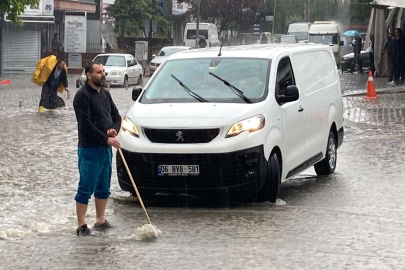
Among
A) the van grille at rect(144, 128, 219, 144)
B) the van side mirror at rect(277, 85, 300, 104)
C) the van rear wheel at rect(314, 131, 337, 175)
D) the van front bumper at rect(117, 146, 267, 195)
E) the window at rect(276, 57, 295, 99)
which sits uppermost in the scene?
the window at rect(276, 57, 295, 99)

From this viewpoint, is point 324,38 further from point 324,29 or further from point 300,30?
point 300,30

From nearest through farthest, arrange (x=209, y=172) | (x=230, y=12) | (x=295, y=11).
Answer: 1. (x=209, y=172)
2. (x=230, y=12)
3. (x=295, y=11)

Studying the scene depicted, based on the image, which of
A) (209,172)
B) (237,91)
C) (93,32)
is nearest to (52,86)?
(237,91)

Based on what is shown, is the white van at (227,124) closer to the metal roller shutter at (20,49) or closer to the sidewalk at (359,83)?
the sidewalk at (359,83)

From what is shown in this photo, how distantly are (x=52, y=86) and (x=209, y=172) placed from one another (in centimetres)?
1477

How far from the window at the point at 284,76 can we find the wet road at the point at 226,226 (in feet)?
3.96

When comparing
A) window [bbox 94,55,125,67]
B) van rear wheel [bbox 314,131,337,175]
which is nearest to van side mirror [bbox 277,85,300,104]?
van rear wheel [bbox 314,131,337,175]

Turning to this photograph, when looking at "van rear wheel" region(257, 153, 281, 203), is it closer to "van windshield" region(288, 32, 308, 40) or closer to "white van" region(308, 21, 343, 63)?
"white van" region(308, 21, 343, 63)

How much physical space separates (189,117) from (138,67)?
31597 mm

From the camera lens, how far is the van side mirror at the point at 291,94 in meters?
10.8

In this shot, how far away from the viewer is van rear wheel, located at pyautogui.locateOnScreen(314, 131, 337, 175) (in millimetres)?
12820

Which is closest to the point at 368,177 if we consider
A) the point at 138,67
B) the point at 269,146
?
the point at 269,146

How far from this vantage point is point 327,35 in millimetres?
59219

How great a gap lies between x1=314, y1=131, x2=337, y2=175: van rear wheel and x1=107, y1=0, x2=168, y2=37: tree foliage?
176 ft
